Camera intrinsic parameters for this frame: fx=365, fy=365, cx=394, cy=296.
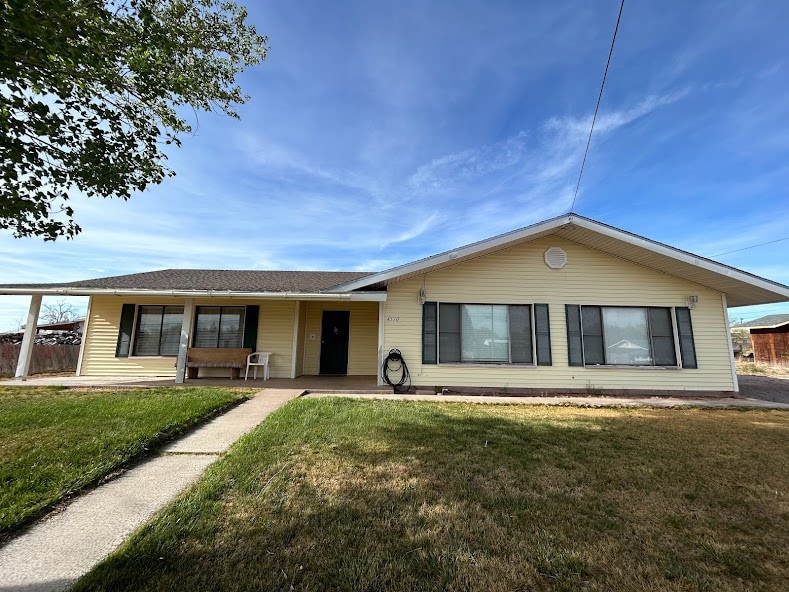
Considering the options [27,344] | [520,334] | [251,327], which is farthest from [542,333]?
[27,344]

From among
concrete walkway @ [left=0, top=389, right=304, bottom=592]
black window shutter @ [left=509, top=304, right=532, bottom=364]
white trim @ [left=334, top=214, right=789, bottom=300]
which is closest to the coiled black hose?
white trim @ [left=334, top=214, right=789, bottom=300]

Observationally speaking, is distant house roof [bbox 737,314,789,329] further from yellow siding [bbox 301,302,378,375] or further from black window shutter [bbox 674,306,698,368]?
yellow siding [bbox 301,302,378,375]

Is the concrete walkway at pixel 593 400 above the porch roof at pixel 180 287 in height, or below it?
below

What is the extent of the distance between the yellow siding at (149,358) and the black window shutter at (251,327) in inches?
4.3

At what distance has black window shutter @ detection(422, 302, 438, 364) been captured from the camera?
8.69m

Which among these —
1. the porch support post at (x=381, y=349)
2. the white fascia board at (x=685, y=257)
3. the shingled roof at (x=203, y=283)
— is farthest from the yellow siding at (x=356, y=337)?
the white fascia board at (x=685, y=257)

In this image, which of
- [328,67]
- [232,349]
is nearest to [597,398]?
[232,349]

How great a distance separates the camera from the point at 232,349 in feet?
32.4

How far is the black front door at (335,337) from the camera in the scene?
11.4m

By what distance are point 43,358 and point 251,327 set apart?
24.6ft

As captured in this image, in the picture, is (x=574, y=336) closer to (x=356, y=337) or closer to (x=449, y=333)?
(x=449, y=333)

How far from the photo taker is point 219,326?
10.4 m

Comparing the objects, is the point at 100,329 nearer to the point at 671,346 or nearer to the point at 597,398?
the point at 597,398

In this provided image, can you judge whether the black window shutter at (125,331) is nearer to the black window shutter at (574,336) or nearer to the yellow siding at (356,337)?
the yellow siding at (356,337)
